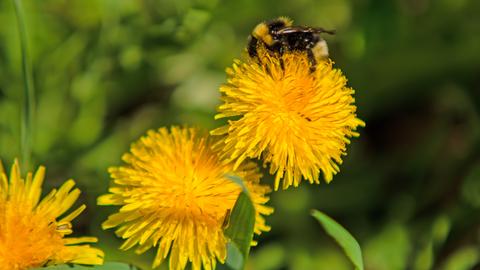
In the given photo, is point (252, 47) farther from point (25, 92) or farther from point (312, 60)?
point (25, 92)

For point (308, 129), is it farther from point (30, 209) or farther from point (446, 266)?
point (446, 266)

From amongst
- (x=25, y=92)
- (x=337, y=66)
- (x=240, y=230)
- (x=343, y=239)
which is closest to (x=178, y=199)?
(x=240, y=230)

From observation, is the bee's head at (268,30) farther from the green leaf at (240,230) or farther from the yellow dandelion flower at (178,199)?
the green leaf at (240,230)

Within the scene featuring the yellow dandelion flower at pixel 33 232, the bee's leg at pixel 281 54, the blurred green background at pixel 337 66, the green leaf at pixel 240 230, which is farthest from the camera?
the blurred green background at pixel 337 66

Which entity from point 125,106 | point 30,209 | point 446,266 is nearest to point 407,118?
point 446,266

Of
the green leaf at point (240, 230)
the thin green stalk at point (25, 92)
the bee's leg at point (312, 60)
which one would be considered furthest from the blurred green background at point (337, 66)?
the green leaf at point (240, 230)

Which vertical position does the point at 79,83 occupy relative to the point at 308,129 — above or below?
above

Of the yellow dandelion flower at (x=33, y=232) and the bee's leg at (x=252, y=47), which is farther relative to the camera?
the bee's leg at (x=252, y=47)

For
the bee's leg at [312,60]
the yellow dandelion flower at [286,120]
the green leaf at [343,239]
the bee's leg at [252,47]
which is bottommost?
the green leaf at [343,239]
